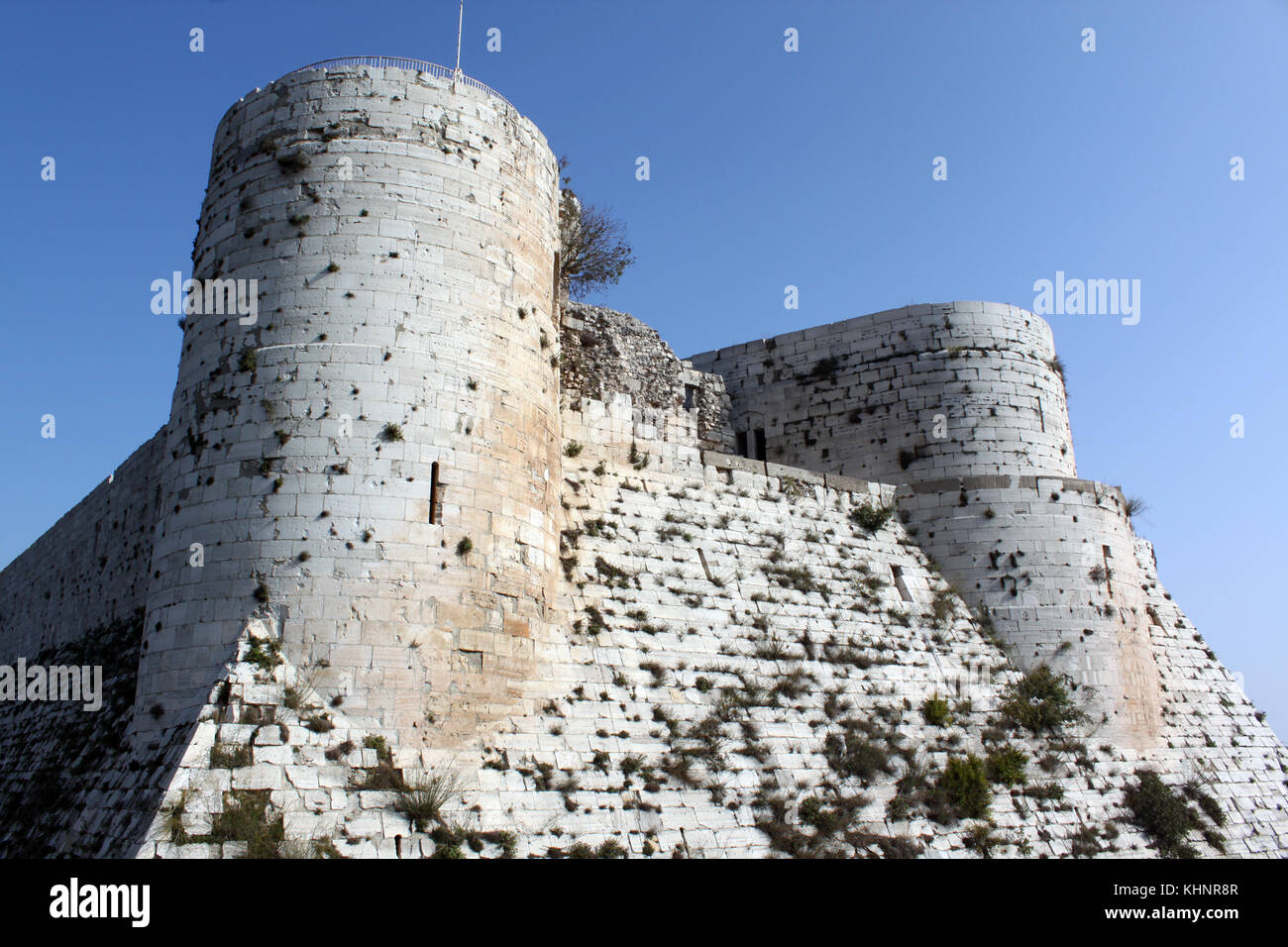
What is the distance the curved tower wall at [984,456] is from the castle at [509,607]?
9 centimetres

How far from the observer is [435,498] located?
11.1 meters

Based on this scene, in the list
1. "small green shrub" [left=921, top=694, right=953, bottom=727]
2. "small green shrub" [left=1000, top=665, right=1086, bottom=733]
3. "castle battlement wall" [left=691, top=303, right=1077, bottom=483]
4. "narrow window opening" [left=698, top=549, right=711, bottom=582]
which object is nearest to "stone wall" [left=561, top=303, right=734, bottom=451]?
"castle battlement wall" [left=691, top=303, right=1077, bottom=483]

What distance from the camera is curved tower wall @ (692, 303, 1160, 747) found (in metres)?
17.1

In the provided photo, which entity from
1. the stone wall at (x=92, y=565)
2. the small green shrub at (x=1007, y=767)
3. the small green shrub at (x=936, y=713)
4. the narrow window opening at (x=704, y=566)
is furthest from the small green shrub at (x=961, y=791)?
the stone wall at (x=92, y=565)

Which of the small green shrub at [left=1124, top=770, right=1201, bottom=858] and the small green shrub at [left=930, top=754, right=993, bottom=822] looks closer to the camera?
the small green shrub at [left=930, top=754, right=993, bottom=822]

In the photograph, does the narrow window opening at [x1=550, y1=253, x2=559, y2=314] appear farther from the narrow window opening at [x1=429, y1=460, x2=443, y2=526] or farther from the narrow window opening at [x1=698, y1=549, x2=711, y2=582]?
the narrow window opening at [x1=698, y1=549, x2=711, y2=582]

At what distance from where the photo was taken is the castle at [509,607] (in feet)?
33.1

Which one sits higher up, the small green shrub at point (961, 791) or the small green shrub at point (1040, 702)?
the small green shrub at point (1040, 702)

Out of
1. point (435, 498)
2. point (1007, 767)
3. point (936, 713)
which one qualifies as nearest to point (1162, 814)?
point (1007, 767)

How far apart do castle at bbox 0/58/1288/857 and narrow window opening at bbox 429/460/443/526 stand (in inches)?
3.2

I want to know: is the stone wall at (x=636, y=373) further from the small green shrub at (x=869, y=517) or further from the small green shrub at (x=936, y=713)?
the small green shrub at (x=936, y=713)

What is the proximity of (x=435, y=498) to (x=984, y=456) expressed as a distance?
40.4ft
